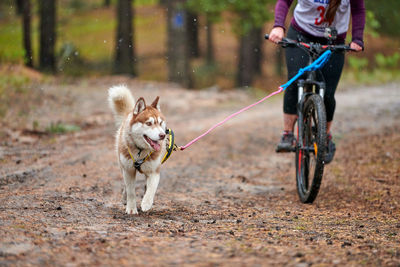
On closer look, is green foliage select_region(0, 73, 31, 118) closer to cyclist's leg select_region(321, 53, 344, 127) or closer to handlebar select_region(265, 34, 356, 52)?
handlebar select_region(265, 34, 356, 52)

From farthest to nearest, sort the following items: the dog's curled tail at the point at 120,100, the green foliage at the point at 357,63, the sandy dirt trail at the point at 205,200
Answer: the green foliage at the point at 357,63, the dog's curled tail at the point at 120,100, the sandy dirt trail at the point at 205,200

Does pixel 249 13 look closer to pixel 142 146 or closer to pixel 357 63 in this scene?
pixel 357 63

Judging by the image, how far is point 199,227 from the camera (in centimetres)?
337

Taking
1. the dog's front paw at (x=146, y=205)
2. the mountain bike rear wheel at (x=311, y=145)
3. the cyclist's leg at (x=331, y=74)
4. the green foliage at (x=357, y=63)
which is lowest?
the dog's front paw at (x=146, y=205)

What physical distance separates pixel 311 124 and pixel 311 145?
0.21m

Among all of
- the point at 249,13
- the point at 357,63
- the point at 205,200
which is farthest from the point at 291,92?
the point at 357,63

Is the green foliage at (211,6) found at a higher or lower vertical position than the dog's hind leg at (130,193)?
higher

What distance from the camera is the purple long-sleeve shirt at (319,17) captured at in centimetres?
439

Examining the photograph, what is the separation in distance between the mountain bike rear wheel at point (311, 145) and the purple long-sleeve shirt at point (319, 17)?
689mm

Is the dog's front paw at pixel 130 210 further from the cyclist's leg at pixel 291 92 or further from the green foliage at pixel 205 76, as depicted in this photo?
the green foliage at pixel 205 76

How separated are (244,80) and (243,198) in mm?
13395

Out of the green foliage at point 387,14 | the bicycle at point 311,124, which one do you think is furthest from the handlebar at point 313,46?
the green foliage at point 387,14

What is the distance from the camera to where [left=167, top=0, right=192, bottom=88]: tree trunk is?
15703mm

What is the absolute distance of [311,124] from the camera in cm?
445
